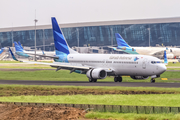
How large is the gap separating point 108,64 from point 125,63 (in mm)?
2754

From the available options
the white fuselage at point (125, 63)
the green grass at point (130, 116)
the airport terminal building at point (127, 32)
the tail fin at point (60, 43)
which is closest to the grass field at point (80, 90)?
the green grass at point (130, 116)

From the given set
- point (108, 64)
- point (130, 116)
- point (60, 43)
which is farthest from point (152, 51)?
point (130, 116)

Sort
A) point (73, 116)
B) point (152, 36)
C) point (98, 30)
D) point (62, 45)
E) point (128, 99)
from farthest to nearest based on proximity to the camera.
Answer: point (98, 30) < point (152, 36) < point (62, 45) < point (128, 99) < point (73, 116)

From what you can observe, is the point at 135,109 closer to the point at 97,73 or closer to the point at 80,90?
the point at 80,90

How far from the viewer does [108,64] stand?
42406mm

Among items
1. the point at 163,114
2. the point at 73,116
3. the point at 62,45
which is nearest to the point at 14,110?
the point at 73,116

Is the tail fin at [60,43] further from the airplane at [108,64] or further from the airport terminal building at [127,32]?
the airport terminal building at [127,32]

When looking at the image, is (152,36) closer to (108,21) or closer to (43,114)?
(108,21)

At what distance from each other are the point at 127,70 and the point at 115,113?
24.2 m

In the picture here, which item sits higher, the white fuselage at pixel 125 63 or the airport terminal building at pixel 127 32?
the airport terminal building at pixel 127 32

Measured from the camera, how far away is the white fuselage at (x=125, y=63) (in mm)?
38531

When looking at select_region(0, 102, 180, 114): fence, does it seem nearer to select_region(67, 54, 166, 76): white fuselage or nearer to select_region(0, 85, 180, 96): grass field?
select_region(0, 85, 180, 96): grass field

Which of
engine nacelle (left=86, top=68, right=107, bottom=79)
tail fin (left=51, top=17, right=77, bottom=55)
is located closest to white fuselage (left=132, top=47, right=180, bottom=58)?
tail fin (left=51, top=17, right=77, bottom=55)

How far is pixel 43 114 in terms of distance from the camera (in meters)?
16.0
